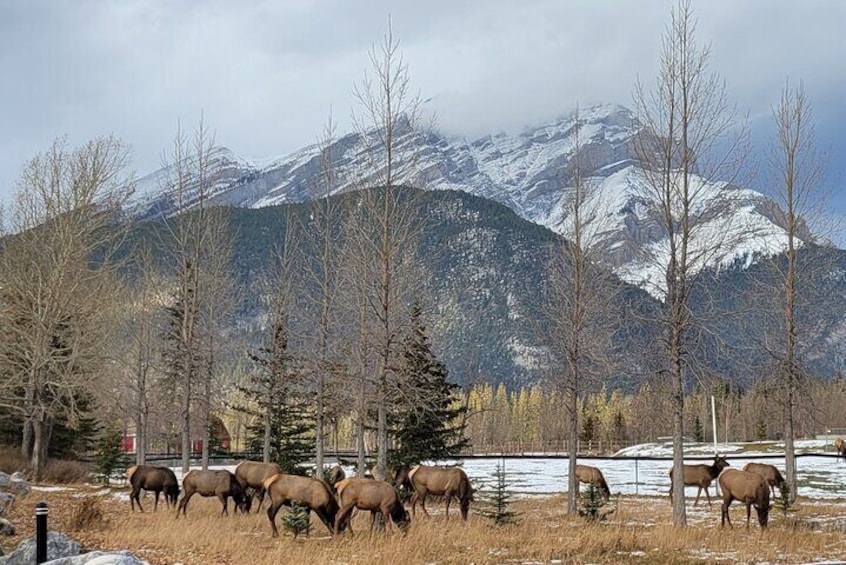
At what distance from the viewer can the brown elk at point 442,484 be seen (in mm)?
19828

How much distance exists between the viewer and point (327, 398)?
2683cm

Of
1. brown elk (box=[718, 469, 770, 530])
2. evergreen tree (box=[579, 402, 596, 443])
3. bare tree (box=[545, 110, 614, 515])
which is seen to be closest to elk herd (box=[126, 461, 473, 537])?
bare tree (box=[545, 110, 614, 515])

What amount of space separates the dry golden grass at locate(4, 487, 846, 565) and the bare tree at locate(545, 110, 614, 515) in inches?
146

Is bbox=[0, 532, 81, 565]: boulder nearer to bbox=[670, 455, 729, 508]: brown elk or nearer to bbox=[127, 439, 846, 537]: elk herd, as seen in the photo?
bbox=[127, 439, 846, 537]: elk herd

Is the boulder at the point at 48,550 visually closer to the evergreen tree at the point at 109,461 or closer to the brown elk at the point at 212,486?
the brown elk at the point at 212,486

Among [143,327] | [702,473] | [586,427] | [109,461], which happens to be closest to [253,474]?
[702,473]

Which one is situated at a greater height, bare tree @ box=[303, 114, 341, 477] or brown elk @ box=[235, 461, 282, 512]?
Answer: bare tree @ box=[303, 114, 341, 477]

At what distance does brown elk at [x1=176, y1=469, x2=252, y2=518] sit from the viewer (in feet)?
63.1

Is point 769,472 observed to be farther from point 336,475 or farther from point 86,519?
point 86,519

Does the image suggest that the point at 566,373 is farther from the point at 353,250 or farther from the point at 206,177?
the point at 206,177

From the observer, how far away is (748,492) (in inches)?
705

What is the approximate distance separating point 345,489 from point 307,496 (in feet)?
2.77

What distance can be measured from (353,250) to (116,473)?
22972 millimetres

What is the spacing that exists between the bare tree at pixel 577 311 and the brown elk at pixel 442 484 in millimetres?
3070
